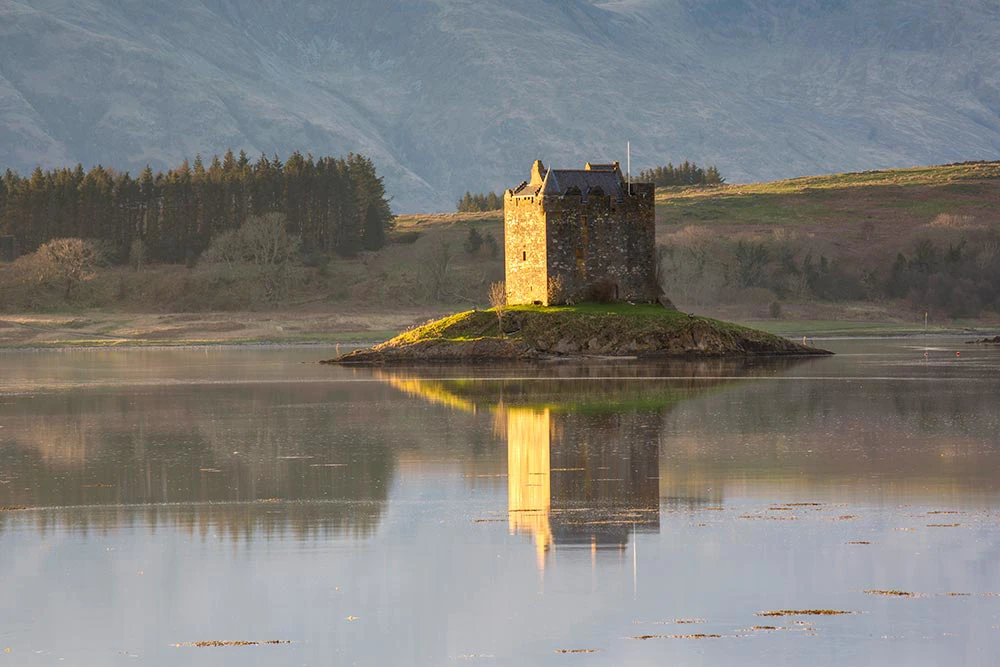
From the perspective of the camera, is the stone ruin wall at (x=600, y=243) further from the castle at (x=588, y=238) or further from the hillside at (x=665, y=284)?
the hillside at (x=665, y=284)

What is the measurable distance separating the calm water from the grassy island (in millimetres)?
29729

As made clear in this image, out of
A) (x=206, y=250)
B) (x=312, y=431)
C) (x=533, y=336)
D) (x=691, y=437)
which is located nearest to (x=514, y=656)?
(x=691, y=437)

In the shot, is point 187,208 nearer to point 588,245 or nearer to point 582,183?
point 582,183

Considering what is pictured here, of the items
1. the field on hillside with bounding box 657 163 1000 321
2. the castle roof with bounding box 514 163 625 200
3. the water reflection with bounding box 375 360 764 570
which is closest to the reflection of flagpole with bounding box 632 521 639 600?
the water reflection with bounding box 375 360 764 570

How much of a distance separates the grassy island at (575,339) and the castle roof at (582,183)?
19.3 feet

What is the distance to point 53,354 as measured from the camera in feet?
298

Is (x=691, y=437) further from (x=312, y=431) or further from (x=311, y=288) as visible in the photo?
(x=311, y=288)

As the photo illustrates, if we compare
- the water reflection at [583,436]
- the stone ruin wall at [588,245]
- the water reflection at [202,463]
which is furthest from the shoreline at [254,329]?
the water reflection at [202,463]

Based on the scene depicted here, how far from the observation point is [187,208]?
15238 cm

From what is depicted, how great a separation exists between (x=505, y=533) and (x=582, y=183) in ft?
192

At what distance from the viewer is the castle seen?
266ft

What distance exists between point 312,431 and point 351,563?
17942 millimetres

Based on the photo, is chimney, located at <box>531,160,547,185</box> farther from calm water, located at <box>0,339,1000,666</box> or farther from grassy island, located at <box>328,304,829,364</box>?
calm water, located at <box>0,339,1000,666</box>

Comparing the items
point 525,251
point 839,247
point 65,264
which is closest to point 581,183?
point 525,251
